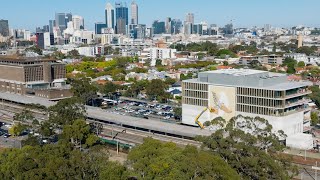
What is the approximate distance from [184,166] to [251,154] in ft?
10.1

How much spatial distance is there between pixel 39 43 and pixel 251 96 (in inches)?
3848

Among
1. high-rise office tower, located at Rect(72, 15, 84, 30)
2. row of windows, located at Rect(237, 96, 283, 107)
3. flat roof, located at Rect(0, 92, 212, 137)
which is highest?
high-rise office tower, located at Rect(72, 15, 84, 30)

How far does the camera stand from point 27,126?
27.3m

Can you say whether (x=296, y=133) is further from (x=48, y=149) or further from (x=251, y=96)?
(x=48, y=149)

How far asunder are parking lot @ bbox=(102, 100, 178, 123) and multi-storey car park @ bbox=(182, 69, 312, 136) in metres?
4.50

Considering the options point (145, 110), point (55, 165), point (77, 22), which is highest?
point (77, 22)

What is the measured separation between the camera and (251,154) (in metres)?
16.9

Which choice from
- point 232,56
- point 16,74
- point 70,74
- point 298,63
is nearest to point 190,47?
point 232,56

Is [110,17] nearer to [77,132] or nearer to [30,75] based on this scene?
[30,75]

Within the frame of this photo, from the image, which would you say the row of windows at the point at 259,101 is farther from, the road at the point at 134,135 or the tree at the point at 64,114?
the tree at the point at 64,114

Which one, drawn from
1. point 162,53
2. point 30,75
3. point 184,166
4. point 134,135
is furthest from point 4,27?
point 184,166

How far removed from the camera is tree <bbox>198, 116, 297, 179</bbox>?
16.3m

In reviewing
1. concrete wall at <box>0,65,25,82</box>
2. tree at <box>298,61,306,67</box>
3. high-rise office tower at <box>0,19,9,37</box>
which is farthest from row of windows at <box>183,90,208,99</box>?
high-rise office tower at <box>0,19,9,37</box>

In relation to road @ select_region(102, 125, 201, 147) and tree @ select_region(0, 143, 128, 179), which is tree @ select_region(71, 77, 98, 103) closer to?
road @ select_region(102, 125, 201, 147)
